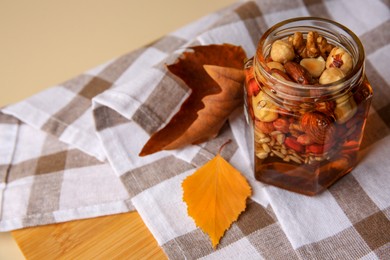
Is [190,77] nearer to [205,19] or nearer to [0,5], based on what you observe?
[205,19]

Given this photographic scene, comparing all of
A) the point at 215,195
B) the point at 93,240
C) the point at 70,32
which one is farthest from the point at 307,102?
the point at 70,32

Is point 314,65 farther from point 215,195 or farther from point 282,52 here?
point 215,195

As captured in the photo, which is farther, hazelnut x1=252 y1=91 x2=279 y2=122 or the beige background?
the beige background

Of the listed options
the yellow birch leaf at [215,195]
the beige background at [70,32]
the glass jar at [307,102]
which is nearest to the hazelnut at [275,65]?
the glass jar at [307,102]

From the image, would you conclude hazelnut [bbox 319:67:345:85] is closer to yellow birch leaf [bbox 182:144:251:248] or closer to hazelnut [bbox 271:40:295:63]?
hazelnut [bbox 271:40:295:63]

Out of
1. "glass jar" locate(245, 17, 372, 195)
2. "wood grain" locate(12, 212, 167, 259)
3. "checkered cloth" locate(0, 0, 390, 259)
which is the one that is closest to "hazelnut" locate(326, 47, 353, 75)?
"glass jar" locate(245, 17, 372, 195)

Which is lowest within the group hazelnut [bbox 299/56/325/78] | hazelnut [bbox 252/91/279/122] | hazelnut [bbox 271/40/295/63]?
hazelnut [bbox 252/91/279/122]
